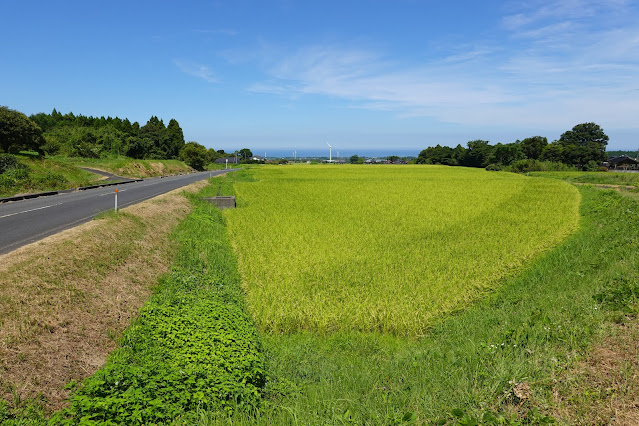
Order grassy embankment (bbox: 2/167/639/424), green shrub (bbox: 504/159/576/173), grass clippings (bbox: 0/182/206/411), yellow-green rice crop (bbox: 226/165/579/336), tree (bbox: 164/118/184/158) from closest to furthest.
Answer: grassy embankment (bbox: 2/167/639/424) → grass clippings (bbox: 0/182/206/411) → yellow-green rice crop (bbox: 226/165/579/336) → green shrub (bbox: 504/159/576/173) → tree (bbox: 164/118/184/158)

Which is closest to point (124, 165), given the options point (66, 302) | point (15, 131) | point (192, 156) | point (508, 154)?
point (15, 131)

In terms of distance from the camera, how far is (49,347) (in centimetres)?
527

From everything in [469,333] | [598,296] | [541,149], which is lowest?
[469,333]

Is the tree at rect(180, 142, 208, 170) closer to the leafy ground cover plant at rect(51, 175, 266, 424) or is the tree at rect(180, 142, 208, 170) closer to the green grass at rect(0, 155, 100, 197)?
the green grass at rect(0, 155, 100, 197)

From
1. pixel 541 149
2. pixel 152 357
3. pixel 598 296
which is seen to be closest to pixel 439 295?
pixel 598 296

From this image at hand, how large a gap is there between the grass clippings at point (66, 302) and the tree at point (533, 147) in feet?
302

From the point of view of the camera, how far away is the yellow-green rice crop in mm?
7402

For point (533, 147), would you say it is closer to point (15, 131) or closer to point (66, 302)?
point (15, 131)

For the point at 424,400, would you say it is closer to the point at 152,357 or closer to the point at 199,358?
the point at 199,358

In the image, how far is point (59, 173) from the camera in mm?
29266

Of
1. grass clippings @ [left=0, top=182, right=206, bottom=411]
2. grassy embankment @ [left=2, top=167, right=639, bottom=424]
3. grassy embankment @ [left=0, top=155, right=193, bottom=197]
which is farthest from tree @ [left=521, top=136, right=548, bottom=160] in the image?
grass clippings @ [left=0, top=182, right=206, bottom=411]

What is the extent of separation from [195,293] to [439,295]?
17.5 feet

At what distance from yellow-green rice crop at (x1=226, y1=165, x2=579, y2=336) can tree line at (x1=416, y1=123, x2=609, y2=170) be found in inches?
2522

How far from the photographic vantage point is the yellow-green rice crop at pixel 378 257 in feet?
24.3
